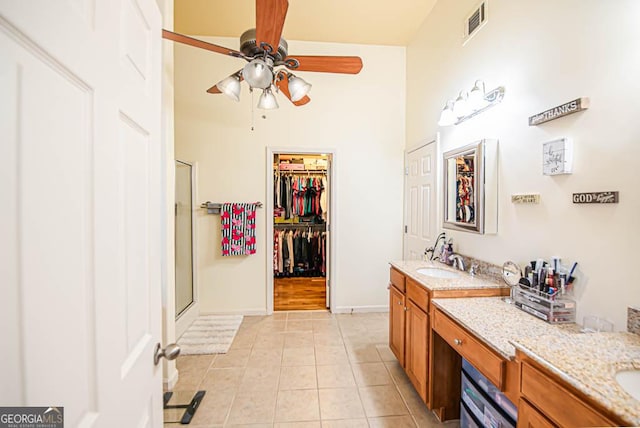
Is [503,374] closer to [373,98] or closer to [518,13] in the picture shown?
[518,13]

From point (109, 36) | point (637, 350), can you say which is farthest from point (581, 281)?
point (109, 36)

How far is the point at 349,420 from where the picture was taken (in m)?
1.78

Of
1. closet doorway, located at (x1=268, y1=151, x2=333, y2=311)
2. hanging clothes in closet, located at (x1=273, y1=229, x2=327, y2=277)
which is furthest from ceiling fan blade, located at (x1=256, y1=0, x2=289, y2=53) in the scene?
hanging clothes in closet, located at (x1=273, y1=229, x2=327, y2=277)

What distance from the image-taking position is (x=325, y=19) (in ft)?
9.76

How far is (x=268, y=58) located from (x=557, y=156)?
1.85 metres

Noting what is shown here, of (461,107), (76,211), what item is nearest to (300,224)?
(461,107)

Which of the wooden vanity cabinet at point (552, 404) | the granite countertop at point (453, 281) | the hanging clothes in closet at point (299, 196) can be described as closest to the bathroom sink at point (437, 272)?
the granite countertop at point (453, 281)

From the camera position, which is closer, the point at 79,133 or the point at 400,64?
the point at 79,133

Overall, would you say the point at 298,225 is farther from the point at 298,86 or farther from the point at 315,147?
the point at 298,86

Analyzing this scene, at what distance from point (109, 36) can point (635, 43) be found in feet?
6.29

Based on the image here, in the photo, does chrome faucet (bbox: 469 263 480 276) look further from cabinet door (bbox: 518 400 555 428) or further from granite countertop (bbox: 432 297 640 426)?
cabinet door (bbox: 518 400 555 428)

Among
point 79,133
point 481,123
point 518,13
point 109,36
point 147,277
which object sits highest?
point 518,13

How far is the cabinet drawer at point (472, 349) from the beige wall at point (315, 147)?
195 centimetres

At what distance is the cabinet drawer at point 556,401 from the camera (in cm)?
75
